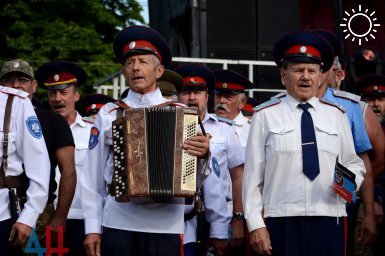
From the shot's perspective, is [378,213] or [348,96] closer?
[348,96]

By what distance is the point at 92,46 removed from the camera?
39531 mm

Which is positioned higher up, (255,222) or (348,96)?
(348,96)

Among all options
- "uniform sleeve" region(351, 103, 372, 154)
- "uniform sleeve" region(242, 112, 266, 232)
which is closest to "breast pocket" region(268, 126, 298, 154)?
"uniform sleeve" region(242, 112, 266, 232)

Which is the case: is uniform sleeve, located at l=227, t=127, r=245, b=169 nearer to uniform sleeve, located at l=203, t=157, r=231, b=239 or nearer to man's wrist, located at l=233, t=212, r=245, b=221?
man's wrist, located at l=233, t=212, r=245, b=221

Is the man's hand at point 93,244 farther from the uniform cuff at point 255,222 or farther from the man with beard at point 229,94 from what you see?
the man with beard at point 229,94

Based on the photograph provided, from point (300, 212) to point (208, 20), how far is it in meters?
7.91

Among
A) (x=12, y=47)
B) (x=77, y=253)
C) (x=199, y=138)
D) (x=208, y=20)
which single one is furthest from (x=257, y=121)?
(x=12, y=47)

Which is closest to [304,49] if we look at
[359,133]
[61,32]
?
[359,133]

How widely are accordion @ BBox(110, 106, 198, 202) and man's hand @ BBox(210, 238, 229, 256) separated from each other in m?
1.72

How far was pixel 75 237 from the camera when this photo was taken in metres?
10.5

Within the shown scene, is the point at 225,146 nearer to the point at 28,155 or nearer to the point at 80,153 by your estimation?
the point at 80,153

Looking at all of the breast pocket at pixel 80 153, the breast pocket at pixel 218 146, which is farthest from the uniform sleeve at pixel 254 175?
the breast pocket at pixel 80 153

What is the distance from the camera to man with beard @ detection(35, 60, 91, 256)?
34.5 feet

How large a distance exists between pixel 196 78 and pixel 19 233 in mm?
3452
